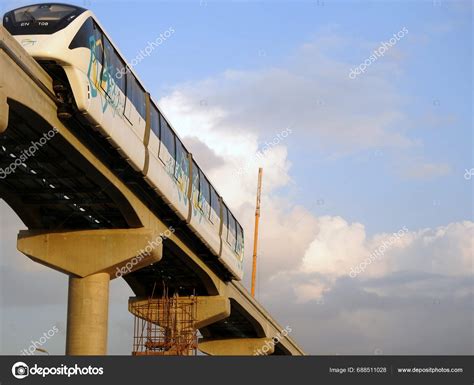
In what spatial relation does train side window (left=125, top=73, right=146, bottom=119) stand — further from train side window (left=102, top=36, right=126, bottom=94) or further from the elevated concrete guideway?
the elevated concrete guideway

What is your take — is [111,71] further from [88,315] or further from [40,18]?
[88,315]

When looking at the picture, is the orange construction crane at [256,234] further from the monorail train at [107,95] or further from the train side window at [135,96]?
the train side window at [135,96]

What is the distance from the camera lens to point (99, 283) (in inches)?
1325

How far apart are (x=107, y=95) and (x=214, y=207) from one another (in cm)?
1636

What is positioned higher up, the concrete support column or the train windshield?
the train windshield

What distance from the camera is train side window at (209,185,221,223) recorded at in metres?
41.8

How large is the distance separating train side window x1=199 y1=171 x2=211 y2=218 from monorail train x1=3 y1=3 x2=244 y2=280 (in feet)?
4.95

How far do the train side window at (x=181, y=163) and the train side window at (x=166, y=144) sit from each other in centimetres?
63

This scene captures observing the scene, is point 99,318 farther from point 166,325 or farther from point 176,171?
point 166,325

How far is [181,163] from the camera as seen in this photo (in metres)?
36.2

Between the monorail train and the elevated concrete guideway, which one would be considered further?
the monorail train

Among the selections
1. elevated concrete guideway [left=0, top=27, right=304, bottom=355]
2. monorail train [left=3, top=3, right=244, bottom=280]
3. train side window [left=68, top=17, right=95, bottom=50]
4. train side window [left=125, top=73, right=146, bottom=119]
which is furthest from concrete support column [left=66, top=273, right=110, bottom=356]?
train side window [left=68, top=17, right=95, bottom=50]

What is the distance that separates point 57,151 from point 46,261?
7552 millimetres
